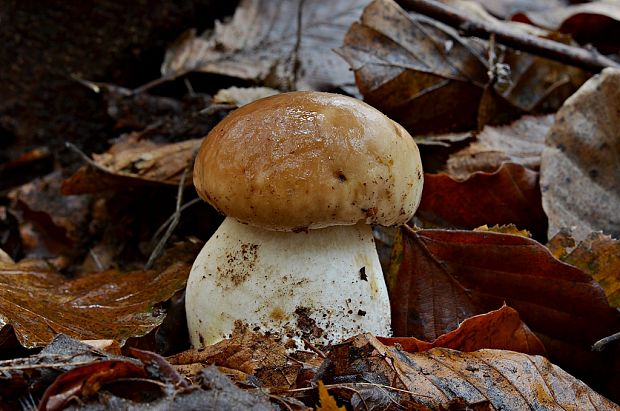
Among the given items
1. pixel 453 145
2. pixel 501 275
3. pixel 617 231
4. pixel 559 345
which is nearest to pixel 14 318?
pixel 501 275

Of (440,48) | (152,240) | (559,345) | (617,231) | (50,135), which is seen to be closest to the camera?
(559,345)

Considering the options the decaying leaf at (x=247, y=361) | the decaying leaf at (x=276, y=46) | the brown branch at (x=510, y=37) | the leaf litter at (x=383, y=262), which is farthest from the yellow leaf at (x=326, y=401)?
the brown branch at (x=510, y=37)

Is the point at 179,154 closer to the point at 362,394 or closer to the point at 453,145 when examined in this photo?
the point at 453,145

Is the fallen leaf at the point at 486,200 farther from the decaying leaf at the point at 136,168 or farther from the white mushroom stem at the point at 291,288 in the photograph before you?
the decaying leaf at the point at 136,168

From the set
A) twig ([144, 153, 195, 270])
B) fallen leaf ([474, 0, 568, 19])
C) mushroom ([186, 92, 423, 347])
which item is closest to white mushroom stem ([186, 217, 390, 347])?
mushroom ([186, 92, 423, 347])

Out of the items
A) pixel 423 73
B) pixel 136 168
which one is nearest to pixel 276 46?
pixel 423 73

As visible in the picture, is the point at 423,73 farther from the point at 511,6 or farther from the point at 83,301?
the point at 511,6
